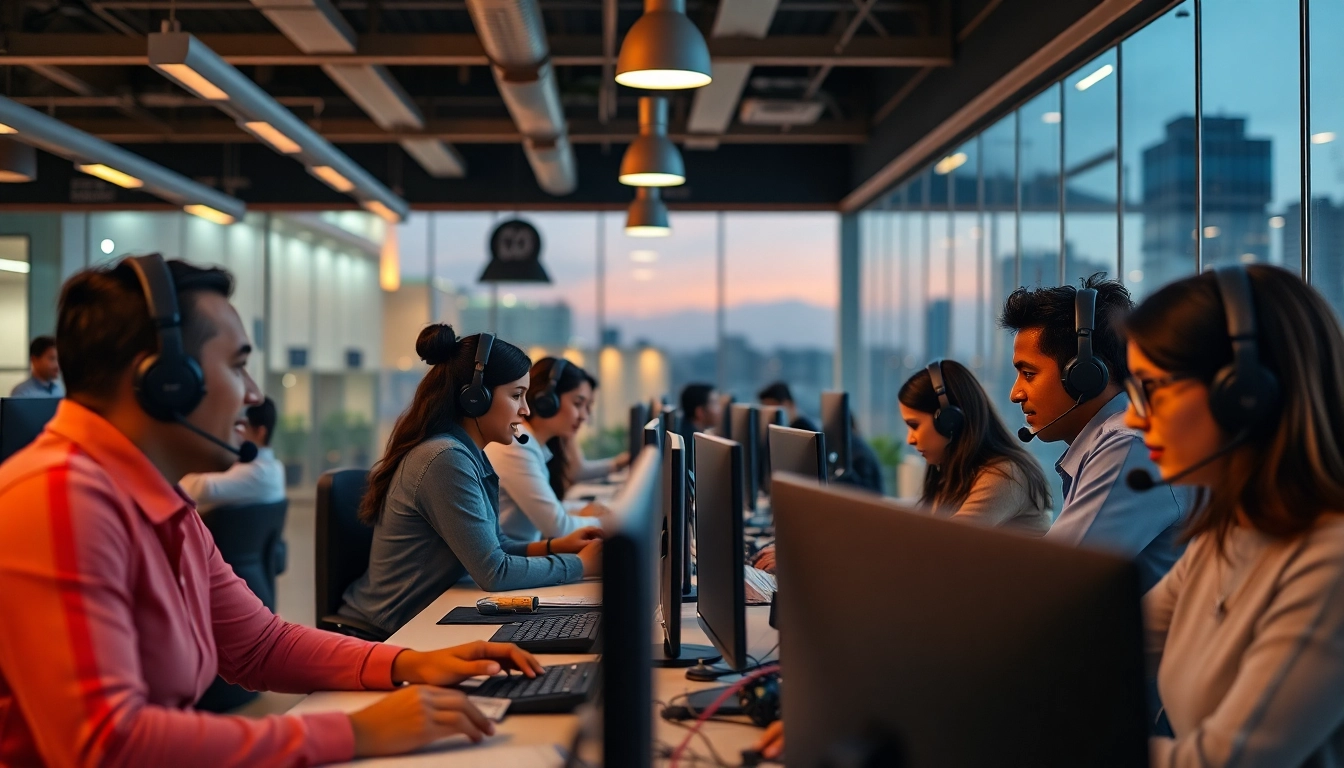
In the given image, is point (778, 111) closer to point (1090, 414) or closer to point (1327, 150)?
point (1327, 150)

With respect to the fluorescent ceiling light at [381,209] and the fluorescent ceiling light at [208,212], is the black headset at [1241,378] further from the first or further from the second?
the fluorescent ceiling light at [208,212]

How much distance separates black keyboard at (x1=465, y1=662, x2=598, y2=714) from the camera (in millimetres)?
1770

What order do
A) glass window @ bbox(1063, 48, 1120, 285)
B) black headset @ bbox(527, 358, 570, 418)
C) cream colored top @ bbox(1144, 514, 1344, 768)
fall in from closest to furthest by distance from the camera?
cream colored top @ bbox(1144, 514, 1344, 768), black headset @ bbox(527, 358, 570, 418), glass window @ bbox(1063, 48, 1120, 285)

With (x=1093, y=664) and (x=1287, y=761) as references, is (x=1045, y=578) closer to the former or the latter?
(x=1093, y=664)

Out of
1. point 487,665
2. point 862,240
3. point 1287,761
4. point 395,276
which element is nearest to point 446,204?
point 395,276

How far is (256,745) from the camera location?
138 cm

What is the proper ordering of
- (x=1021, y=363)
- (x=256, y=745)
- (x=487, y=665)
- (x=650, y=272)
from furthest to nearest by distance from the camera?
(x=650, y=272)
(x=1021, y=363)
(x=487, y=665)
(x=256, y=745)

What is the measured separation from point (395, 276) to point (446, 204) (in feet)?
4.67

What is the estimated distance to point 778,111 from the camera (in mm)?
7621

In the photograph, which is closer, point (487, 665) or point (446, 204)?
point (487, 665)

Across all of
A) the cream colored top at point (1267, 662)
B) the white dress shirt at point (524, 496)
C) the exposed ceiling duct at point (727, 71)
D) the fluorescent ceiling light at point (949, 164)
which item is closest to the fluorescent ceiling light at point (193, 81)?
the white dress shirt at point (524, 496)

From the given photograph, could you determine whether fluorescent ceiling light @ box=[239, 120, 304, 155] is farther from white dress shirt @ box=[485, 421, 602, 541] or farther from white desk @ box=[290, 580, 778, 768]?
white desk @ box=[290, 580, 778, 768]

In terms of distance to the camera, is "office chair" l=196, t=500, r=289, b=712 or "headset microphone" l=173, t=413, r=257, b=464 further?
"office chair" l=196, t=500, r=289, b=712

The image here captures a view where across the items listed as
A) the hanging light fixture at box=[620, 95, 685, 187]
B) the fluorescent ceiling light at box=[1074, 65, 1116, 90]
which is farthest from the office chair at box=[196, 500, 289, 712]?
the fluorescent ceiling light at box=[1074, 65, 1116, 90]
